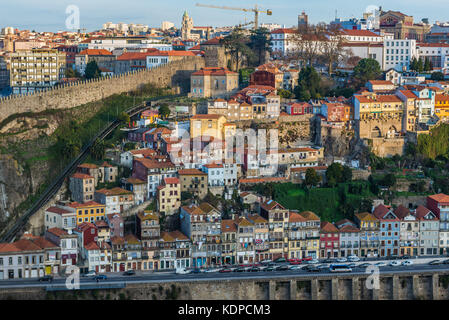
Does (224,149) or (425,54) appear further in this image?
(425,54)

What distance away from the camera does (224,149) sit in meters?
50.2

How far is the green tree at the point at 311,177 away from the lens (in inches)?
1932

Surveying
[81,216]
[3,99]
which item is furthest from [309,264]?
[3,99]

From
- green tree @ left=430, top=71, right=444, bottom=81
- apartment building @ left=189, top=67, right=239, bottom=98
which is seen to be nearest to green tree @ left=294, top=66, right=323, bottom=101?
apartment building @ left=189, top=67, right=239, bottom=98

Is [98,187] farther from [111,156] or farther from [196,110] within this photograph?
[196,110]

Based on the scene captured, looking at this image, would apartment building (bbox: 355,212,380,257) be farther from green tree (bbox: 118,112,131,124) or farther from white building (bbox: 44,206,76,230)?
Result: green tree (bbox: 118,112,131,124)

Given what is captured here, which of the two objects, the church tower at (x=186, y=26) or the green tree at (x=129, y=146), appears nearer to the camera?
the green tree at (x=129, y=146)

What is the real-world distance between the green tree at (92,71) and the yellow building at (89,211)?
20767 mm

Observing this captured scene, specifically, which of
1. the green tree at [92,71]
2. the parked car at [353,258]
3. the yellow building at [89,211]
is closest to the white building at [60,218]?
the yellow building at [89,211]

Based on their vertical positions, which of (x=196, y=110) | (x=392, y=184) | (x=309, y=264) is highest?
(x=196, y=110)

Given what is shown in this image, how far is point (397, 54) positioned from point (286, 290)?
31.1 meters

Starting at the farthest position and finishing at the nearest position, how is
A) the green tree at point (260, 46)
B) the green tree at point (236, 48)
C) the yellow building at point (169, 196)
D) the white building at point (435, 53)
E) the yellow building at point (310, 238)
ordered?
the white building at point (435, 53) → the green tree at point (260, 46) → the green tree at point (236, 48) → the yellow building at point (169, 196) → the yellow building at point (310, 238)

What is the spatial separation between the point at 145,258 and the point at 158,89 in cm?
2103

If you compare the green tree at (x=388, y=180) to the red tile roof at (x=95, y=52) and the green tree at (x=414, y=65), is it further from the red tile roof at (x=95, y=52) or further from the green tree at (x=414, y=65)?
the red tile roof at (x=95, y=52)
